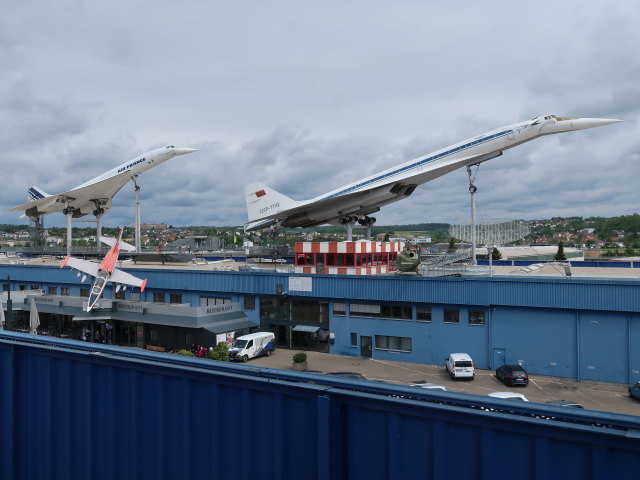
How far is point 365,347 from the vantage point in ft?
94.1

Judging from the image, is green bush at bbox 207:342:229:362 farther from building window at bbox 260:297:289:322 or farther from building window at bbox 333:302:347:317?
building window at bbox 333:302:347:317

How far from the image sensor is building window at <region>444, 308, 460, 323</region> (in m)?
26.1

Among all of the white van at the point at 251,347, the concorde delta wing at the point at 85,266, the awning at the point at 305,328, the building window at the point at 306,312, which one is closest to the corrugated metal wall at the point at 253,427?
the white van at the point at 251,347

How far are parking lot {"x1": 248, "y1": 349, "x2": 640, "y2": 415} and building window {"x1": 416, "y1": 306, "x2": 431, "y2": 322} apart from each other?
8.76ft

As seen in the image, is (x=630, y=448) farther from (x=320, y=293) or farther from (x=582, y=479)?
(x=320, y=293)

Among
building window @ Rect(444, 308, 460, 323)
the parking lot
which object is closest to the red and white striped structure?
the parking lot

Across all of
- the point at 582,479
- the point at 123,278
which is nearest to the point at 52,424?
the point at 582,479

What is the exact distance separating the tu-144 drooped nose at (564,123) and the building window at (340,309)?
2017cm

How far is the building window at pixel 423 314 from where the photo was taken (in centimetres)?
2694

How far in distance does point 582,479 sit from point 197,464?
4064mm

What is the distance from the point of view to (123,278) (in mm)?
30688

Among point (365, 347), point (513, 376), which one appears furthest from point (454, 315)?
point (365, 347)

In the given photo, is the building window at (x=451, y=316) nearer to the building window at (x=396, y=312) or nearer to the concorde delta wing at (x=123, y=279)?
the building window at (x=396, y=312)

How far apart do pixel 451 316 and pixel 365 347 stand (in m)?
5.78
